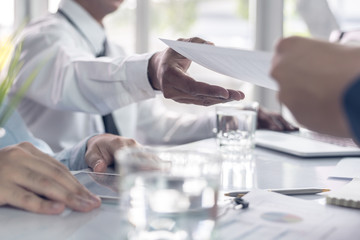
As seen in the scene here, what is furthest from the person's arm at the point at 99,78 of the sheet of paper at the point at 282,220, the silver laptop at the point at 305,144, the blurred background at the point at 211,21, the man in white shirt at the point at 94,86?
the blurred background at the point at 211,21

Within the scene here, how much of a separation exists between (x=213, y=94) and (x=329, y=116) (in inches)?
20.9

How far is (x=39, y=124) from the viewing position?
1.79m

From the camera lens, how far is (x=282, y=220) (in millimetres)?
626

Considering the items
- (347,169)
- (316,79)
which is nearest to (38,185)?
(316,79)

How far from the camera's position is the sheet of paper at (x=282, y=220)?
0.58m

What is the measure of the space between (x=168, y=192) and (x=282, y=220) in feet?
0.62

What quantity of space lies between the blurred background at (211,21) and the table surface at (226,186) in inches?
53.9

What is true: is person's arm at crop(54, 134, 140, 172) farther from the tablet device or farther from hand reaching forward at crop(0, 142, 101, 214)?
hand reaching forward at crop(0, 142, 101, 214)

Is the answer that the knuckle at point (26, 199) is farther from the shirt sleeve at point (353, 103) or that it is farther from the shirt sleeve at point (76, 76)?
the shirt sleeve at point (76, 76)

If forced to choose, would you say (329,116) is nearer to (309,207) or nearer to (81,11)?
(309,207)

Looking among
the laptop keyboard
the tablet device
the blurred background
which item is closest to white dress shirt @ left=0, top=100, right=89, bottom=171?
the tablet device

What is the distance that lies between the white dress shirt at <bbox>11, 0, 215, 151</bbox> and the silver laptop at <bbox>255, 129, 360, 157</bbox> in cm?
31

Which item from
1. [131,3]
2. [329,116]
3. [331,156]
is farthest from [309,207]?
[131,3]

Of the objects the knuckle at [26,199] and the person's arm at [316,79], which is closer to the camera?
the person's arm at [316,79]
